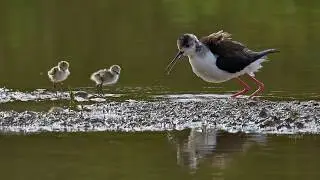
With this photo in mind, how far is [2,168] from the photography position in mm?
10180

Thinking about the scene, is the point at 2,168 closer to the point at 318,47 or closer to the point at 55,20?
the point at 318,47

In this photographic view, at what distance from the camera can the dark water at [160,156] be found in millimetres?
9820

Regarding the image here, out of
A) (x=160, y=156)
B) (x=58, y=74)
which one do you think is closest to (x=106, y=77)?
(x=58, y=74)

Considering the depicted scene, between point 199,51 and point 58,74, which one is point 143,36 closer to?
point 58,74

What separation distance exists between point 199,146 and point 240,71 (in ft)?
11.9

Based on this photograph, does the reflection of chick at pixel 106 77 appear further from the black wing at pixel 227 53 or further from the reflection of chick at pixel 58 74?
the black wing at pixel 227 53

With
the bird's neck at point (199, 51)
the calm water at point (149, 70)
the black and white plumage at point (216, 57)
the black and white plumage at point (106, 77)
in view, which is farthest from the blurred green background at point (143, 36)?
the bird's neck at point (199, 51)

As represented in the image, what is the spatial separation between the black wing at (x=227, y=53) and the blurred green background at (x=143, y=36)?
0.70 m

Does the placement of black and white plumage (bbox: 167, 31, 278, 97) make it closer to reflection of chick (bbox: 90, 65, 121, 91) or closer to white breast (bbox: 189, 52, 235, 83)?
white breast (bbox: 189, 52, 235, 83)

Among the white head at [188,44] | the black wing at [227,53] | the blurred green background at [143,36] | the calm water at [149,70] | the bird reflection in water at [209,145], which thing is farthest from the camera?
the blurred green background at [143,36]

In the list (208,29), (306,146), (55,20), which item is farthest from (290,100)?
(55,20)

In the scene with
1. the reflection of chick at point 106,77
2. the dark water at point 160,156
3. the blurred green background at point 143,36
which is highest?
the blurred green background at point 143,36

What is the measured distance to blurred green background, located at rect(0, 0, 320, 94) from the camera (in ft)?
52.1

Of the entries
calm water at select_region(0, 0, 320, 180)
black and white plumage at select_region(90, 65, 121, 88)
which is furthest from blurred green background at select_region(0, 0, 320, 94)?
black and white plumage at select_region(90, 65, 121, 88)
